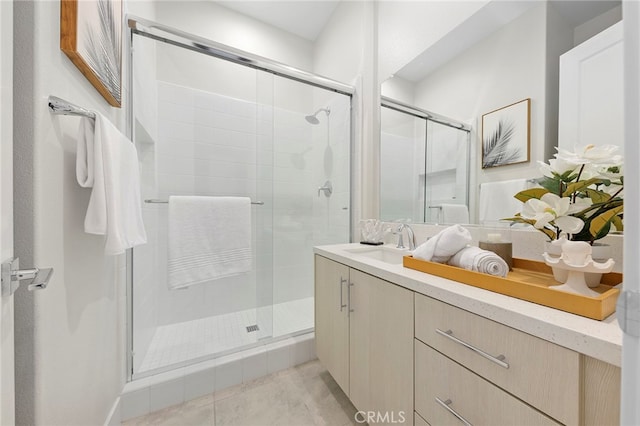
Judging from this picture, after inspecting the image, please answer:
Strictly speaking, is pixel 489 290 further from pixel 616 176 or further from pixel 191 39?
pixel 191 39

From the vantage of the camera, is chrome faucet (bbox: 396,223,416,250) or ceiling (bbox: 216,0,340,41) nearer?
chrome faucet (bbox: 396,223,416,250)

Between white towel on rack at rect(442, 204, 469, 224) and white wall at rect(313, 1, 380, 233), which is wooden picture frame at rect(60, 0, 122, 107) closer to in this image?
white wall at rect(313, 1, 380, 233)

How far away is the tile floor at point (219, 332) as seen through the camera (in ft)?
4.53

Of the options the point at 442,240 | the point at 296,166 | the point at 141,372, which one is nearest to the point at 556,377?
the point at 442,240

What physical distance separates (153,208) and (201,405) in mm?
1185

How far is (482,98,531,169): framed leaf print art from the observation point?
907 mm

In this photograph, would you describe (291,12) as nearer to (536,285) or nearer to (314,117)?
(314,117)

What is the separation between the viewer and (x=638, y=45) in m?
0.23

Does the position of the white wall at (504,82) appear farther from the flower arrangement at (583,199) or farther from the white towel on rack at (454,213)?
the flower arrangement at (583,199)

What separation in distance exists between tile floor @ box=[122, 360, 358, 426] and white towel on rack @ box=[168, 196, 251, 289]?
0.60 metres

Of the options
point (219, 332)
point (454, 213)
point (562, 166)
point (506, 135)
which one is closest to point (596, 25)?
point (506, 135)

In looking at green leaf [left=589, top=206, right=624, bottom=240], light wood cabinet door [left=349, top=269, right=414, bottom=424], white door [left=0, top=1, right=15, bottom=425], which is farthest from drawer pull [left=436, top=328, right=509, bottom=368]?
white door [left=0, top=1, right=15, bottom=425]

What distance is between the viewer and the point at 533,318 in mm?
480

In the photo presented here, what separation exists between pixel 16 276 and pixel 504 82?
1557 mm
